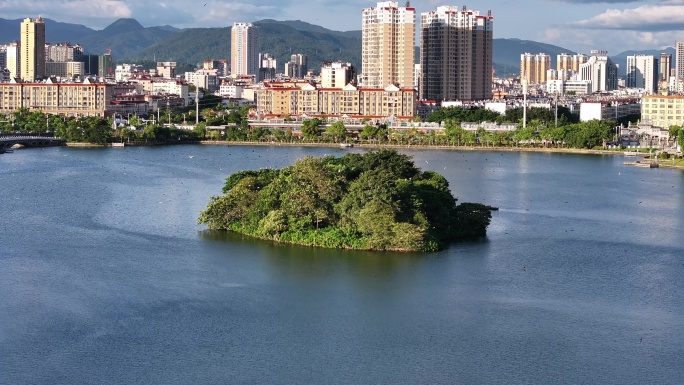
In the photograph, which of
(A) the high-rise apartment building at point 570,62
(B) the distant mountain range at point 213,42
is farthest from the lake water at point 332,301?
(B) the distant mountain range at point 213,42

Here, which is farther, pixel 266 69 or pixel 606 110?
pixel 266 69

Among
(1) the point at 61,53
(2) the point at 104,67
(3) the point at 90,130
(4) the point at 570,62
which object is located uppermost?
(4) the point at 570,62

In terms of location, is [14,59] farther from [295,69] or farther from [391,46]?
[391,46]

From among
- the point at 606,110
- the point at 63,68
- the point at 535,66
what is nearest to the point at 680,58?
the point at 535,66

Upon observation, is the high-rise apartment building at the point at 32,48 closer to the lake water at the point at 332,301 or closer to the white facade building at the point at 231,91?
the white facade building at the point at 231,91

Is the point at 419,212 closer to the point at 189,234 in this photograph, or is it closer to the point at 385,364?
the point at 189,234

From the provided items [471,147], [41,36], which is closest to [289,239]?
[471,147]
